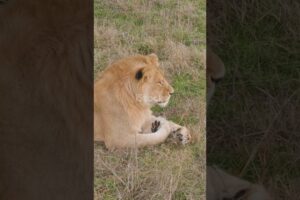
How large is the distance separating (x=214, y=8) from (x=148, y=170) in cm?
156

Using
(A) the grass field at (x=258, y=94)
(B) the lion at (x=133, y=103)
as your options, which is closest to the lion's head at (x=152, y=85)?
(B) the lion at (x=133, y=103)

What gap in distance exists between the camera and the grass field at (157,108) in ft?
12.7

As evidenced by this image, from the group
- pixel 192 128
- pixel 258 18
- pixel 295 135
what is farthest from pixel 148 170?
pixel 258 18

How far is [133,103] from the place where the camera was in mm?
3801

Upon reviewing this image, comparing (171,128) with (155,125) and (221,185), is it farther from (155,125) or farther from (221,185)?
(221,185)

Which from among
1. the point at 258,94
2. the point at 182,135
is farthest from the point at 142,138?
the point at 258,94

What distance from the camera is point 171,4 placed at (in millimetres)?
4242

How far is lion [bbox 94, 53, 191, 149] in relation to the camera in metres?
3.73

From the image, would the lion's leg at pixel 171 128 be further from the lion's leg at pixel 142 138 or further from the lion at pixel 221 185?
the lion at pixel 221 185
